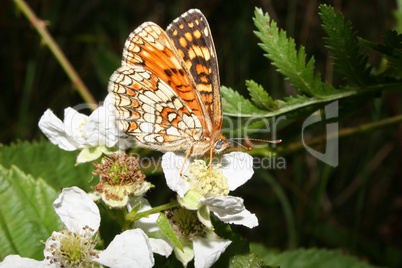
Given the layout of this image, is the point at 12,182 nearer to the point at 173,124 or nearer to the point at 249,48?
the point at 173,124

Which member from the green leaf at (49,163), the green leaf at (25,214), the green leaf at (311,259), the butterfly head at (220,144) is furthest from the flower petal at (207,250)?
the green leaf at (311,259)

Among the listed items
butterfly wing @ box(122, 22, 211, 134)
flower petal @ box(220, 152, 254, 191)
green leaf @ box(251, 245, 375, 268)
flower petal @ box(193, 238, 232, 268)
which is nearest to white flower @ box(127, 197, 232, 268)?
flower petal @ box(193, 238, 232, 268)

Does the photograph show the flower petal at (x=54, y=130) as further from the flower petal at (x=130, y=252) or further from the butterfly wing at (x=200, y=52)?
the butterfly wing at (x=200, y=52)

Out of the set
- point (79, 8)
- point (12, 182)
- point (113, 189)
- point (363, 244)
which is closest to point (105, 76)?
point (79, 8)

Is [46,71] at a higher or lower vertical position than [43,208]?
higher

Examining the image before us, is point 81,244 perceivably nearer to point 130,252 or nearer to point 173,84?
point 130,252

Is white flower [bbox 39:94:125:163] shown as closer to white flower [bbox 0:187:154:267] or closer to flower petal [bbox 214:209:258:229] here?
white flower [bbox 0:187:154:267]
